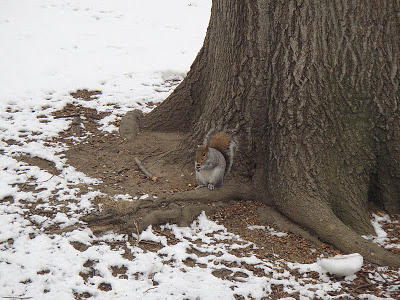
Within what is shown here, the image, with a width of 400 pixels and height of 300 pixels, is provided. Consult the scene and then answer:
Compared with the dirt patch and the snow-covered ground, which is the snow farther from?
the dirt patch

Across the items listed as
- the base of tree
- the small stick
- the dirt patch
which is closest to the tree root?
the base of tree

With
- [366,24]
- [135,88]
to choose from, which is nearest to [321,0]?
[366,24]

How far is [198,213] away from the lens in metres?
3.39

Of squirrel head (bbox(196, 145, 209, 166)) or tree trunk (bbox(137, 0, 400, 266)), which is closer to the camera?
tree trunk (bbox(137, 0, 400, 266))

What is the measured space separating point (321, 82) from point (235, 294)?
65.1 inches

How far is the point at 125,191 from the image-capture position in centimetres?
358

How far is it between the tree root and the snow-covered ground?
93mm

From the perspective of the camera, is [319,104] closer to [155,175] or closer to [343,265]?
[343,265]

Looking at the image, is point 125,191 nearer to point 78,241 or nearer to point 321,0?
point 78,241

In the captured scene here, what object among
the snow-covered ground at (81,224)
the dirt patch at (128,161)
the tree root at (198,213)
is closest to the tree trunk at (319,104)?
the tree root at (198,213)

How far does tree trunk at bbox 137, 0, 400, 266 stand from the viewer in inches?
125

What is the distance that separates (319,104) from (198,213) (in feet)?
4.07

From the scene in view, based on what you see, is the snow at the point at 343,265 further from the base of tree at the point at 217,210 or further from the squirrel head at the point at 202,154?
the squirrel head at the point at 202,154

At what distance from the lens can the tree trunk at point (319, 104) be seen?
317 cm
